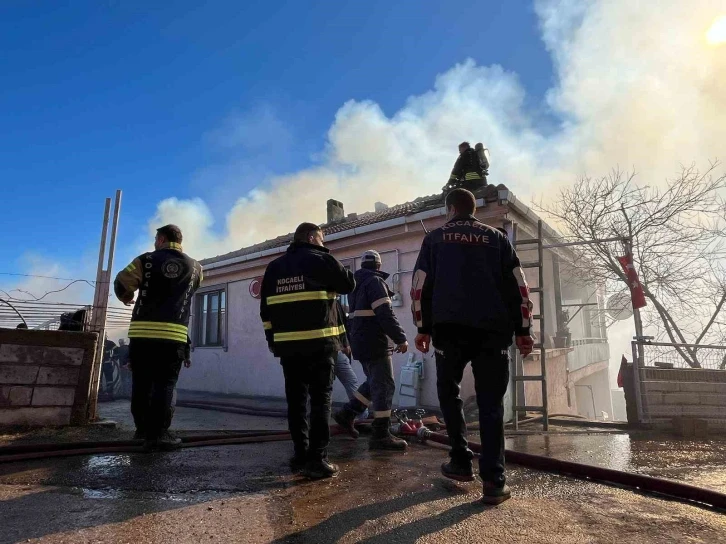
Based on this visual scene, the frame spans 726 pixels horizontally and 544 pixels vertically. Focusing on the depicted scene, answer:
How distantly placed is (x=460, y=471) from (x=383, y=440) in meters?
Answer: 1.30

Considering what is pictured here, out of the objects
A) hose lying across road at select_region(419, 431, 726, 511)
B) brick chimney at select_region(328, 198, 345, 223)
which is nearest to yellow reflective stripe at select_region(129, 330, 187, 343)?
hose lying across road at select_region(419, 431, 726, 511)

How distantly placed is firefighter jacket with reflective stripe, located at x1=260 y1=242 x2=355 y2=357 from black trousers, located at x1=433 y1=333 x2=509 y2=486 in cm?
78

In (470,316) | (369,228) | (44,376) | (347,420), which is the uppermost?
(369,228)

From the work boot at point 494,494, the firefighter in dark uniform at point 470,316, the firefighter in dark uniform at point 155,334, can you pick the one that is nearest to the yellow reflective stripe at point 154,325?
the firefighter in dark uniform at point 155,334

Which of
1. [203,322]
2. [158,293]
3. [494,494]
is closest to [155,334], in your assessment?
[158,293]

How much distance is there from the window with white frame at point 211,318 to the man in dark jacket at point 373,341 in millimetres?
7781

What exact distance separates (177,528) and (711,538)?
231cm

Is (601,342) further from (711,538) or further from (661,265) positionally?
(711,538)

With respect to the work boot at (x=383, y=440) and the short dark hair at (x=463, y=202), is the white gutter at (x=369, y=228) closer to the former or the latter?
the work boot at (x=383, y=440)

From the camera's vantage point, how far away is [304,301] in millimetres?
3283

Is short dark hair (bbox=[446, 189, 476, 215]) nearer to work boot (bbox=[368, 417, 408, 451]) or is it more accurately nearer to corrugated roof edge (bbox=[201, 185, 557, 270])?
work boot (bbox=[368, 417, 408, 451])

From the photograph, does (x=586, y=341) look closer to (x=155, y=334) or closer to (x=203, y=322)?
(x=203, y=322)

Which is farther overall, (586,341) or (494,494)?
(586,341)

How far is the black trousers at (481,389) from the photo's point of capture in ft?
8.63
